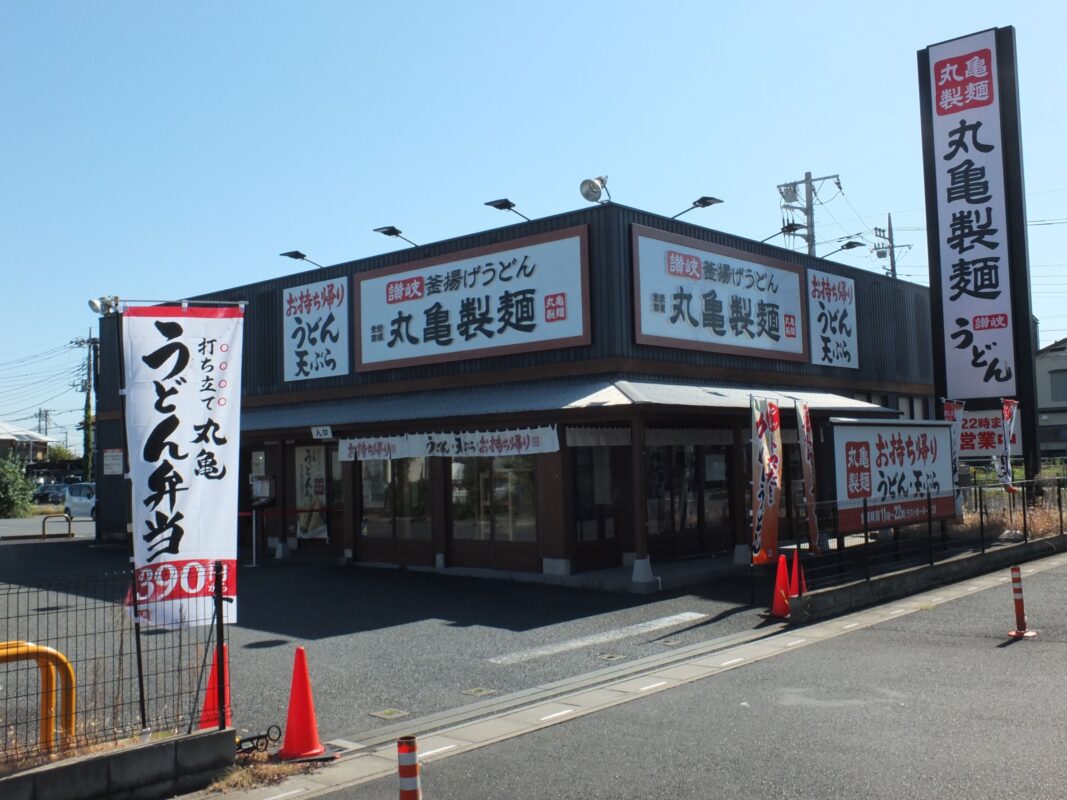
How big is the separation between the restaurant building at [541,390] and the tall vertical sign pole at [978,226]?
8.63 feet

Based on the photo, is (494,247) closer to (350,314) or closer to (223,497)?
(350,314)

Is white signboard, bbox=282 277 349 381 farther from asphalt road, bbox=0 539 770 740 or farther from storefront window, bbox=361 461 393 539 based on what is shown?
asphalt road, bbox=0 539 770 740

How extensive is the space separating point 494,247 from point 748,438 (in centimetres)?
675

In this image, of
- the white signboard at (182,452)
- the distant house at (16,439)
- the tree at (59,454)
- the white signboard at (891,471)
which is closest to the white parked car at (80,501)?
the distant house at (16,439)

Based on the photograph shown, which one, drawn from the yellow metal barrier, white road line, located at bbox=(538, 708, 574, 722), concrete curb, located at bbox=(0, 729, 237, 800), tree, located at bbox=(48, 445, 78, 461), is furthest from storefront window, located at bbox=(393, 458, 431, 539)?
tree, located at bbox=(48, 445, 78, 461)

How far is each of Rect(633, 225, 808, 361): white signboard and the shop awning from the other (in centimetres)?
92

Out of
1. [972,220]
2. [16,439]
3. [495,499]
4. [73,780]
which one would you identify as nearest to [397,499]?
[495,499]

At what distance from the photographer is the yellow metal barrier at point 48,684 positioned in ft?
20.4

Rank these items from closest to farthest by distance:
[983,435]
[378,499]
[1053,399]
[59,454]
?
[378,499]
[983,435]
[1053,399]
[59,454]

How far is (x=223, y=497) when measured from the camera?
724 centimetres

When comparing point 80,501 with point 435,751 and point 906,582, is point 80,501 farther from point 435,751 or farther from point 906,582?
point 435,751

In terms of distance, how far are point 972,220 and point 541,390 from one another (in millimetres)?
12871

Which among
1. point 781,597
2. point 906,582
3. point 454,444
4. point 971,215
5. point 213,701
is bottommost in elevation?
point 906,582

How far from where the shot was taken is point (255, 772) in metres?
6.64
